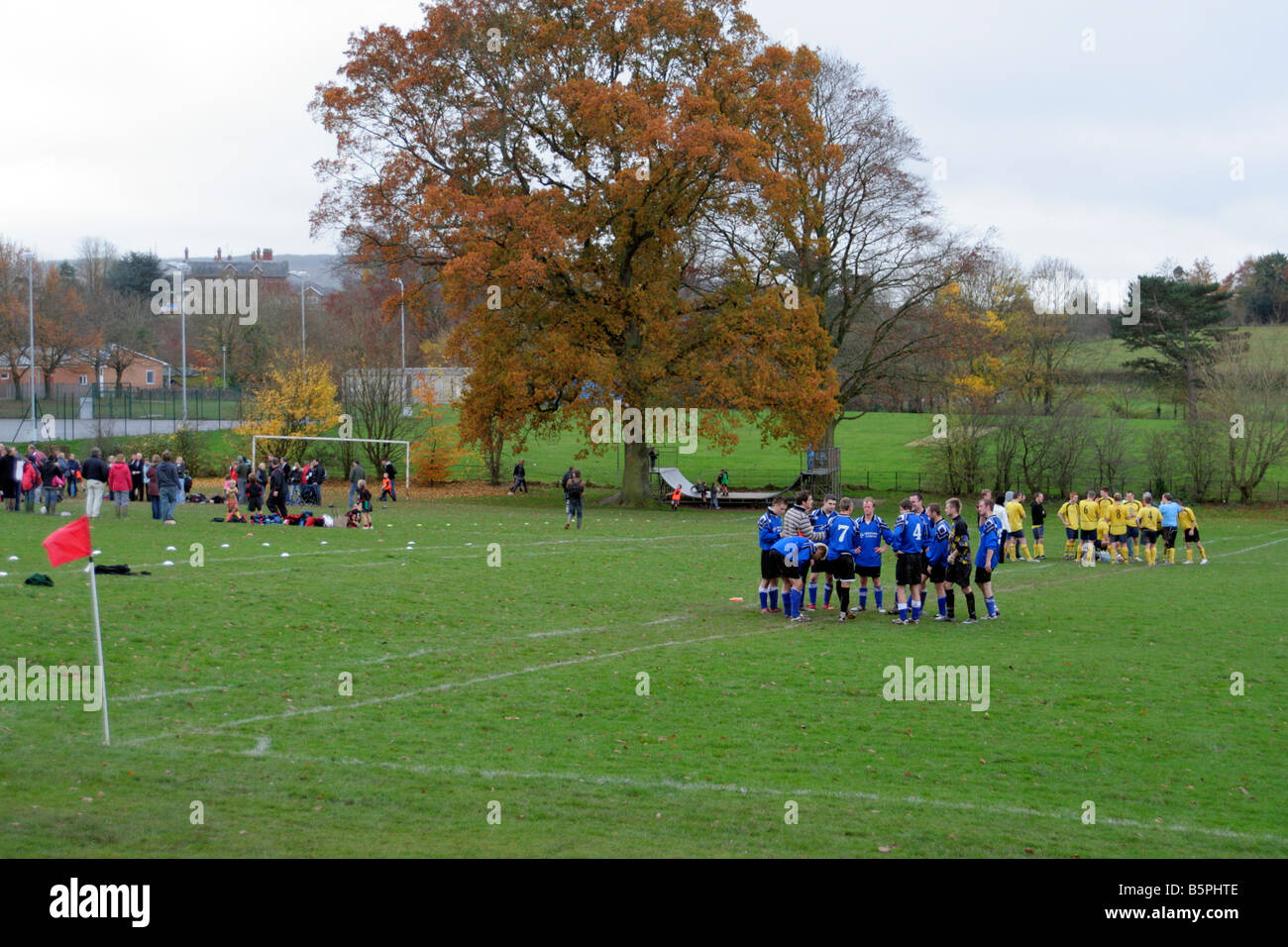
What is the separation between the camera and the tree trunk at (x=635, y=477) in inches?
1716

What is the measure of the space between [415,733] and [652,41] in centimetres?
3674

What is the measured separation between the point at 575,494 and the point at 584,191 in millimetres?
14557

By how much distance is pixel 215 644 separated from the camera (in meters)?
13.5

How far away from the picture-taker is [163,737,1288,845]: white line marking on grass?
809cm

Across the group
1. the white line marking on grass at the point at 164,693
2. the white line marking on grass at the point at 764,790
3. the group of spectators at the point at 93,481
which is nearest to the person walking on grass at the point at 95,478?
the group of spectators at the point at 93,481

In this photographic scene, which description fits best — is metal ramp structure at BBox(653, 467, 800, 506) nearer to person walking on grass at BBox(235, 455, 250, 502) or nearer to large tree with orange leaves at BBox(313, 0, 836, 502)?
large tree with orange leaves at BBox(313, 0, 836, 502)

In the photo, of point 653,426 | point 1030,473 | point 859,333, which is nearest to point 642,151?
point 653,426

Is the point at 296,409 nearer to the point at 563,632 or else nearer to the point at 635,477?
the point at 635,477

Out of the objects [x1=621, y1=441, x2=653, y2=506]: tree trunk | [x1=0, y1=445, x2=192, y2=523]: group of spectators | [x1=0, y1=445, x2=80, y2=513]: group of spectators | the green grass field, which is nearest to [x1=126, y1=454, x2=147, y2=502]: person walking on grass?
[x1=0, y1=445, x2=192, y2=523]: group of spectators

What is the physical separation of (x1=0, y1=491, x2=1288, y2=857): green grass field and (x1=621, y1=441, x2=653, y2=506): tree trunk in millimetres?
23126

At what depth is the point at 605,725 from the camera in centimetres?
1077

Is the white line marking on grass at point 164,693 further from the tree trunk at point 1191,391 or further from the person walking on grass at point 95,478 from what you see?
the tree trunk at point 1191,391

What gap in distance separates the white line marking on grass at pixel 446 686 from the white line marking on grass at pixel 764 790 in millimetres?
1132
